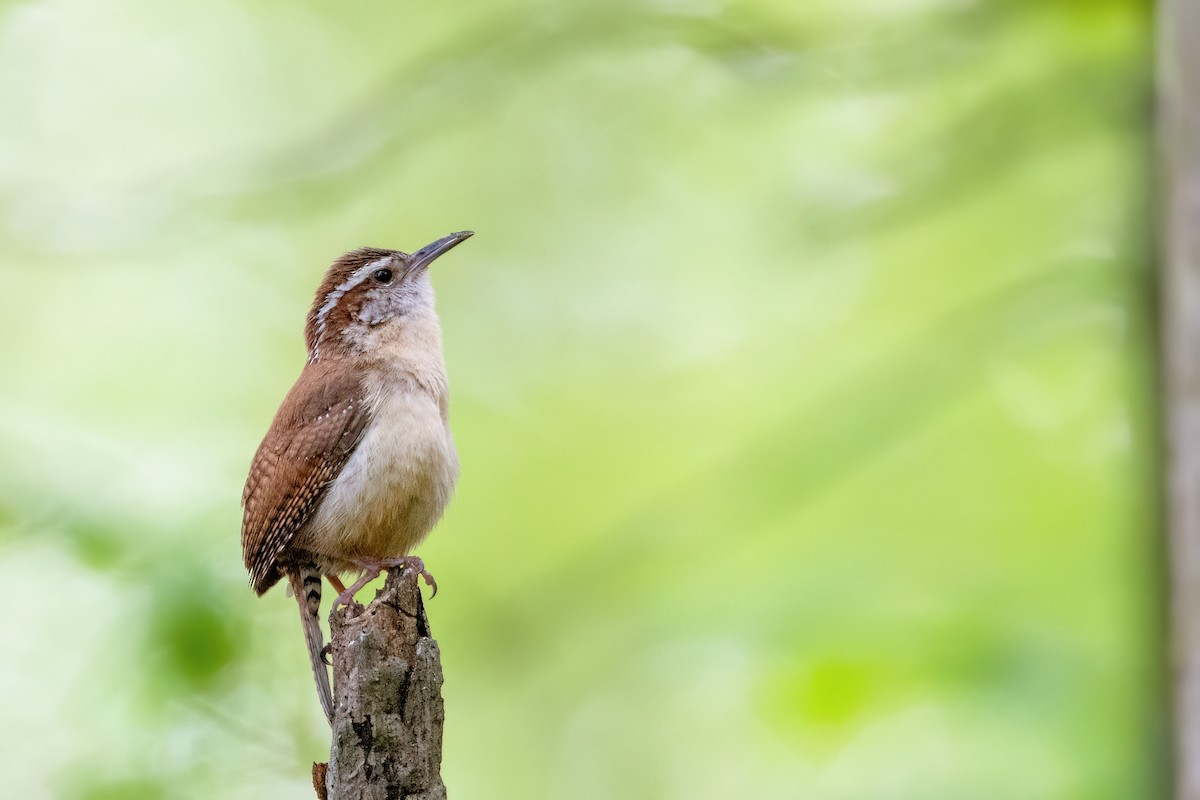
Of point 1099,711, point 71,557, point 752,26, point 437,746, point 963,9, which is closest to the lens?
point 437,746

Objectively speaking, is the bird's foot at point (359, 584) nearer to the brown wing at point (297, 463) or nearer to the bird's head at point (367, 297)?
the brown wing at point (297, 463)

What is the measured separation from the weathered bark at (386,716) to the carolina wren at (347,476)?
0.60m

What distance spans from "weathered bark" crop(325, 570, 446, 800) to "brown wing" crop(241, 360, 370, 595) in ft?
2.77

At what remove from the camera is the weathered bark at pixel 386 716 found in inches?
87.9

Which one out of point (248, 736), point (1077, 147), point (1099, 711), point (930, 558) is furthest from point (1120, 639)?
point (248, 736)

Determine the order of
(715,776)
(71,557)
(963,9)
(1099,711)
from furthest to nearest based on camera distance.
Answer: (715,776)
(963,9)
(1099,711)
(71,557)

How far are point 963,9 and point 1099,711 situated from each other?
332 cm

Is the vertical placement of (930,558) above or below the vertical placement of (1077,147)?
below

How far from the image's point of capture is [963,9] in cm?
546

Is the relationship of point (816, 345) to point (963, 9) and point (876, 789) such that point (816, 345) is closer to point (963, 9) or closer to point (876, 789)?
point (963, 9)

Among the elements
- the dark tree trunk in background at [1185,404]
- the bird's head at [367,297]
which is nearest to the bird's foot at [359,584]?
the bird's head at [367,297]

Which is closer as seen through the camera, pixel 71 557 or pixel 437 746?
pixel 437 746

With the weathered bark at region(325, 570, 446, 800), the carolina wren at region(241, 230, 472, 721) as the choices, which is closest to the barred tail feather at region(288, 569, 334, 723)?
the carolina wren at region(241, 230, 472, 721)

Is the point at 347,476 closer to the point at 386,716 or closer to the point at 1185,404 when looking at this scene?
the point at 386,716
